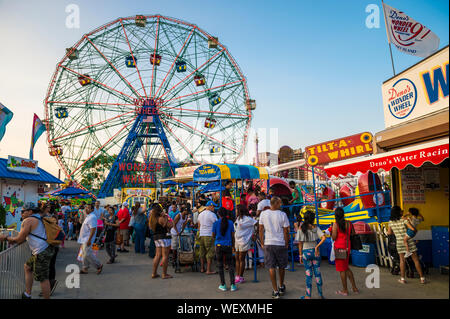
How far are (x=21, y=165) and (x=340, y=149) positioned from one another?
447 inches

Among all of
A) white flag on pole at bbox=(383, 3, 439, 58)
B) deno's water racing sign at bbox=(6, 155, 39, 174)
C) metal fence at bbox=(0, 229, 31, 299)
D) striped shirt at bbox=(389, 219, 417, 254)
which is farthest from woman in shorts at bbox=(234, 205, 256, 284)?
deno's water racing sign at bbox=(6, 155, 39, 174)

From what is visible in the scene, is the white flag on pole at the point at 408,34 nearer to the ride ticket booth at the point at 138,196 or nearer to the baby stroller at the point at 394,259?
the baby stroller at the point at 394,259

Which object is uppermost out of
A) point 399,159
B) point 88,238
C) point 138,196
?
point 399,159

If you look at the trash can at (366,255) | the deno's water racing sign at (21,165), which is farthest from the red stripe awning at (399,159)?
the deno's water racing sign at (21,165)

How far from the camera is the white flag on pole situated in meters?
7.27

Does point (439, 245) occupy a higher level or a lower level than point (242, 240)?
lower

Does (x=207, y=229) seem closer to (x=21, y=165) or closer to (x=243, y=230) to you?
(x=243, y=230)

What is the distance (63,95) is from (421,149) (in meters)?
27.3

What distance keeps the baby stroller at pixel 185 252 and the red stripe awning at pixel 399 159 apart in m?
3.67

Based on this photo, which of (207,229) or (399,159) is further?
(207,229)

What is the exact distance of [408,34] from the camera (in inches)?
290

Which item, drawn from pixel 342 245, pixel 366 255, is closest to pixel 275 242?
pixel 342 245

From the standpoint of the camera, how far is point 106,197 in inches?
1057
